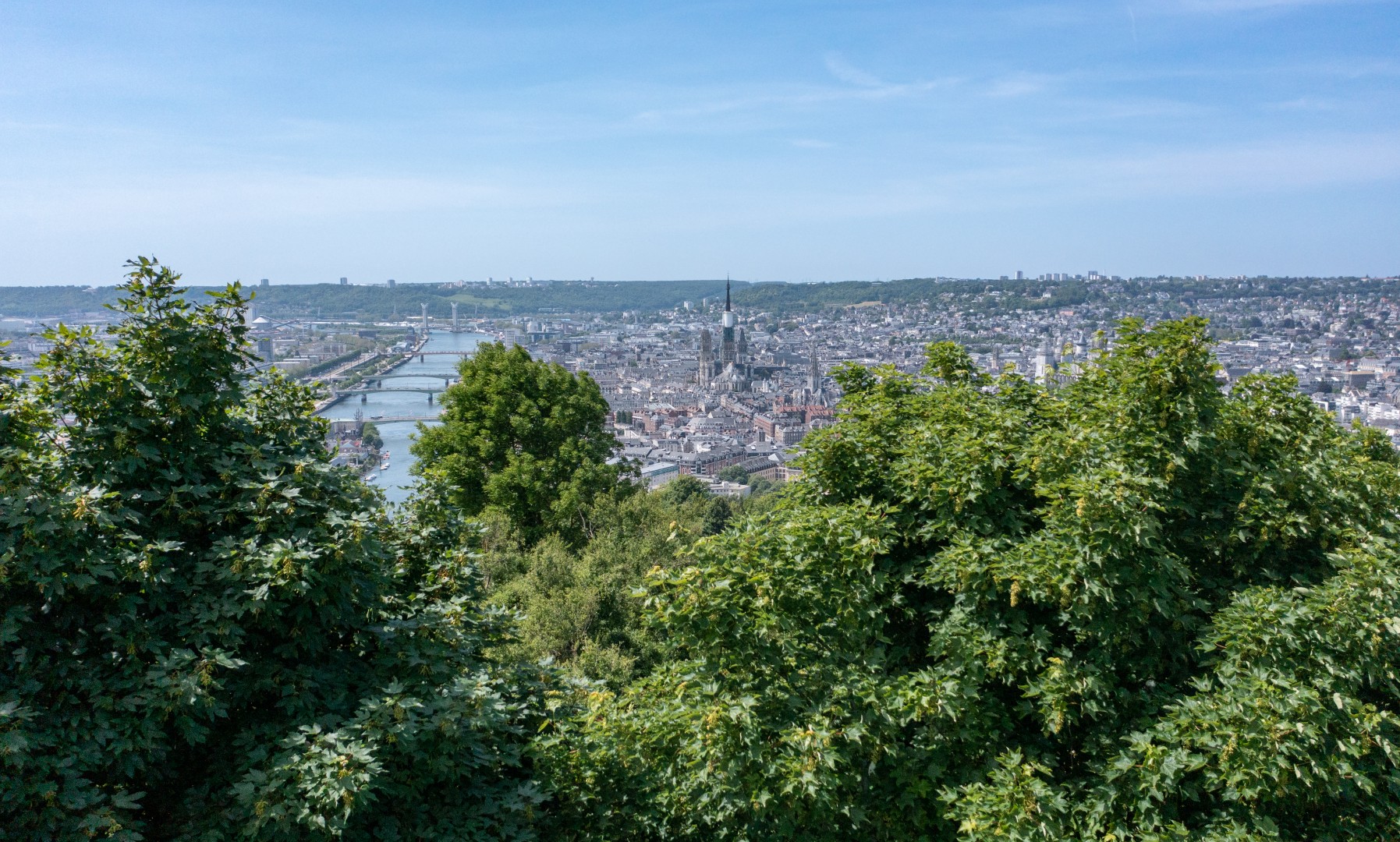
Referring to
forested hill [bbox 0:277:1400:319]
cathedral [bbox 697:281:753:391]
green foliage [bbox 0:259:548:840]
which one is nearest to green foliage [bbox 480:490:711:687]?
green foliage [bbox 0:259:548:840]

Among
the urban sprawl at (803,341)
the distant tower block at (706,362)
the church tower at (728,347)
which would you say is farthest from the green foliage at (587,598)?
the church tower at (728,347)

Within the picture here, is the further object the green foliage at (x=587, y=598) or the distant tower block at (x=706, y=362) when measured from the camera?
the distant tower block at (x=706, y=362)

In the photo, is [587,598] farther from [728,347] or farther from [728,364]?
[728,347]

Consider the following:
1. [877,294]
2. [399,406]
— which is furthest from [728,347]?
[399,406]

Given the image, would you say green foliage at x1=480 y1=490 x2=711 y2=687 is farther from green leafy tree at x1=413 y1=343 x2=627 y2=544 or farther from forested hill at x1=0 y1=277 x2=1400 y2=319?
forested hill at x1=0 y1=277 x2=1400 y2=319

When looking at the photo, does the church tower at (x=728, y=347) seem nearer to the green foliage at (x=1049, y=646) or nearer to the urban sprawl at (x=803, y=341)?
the urban sprawl at (x=803, y=341)

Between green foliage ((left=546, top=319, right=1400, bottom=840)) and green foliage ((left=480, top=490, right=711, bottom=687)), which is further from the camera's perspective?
green foliage ((left=480, top=490, right=711, bottom=687))
